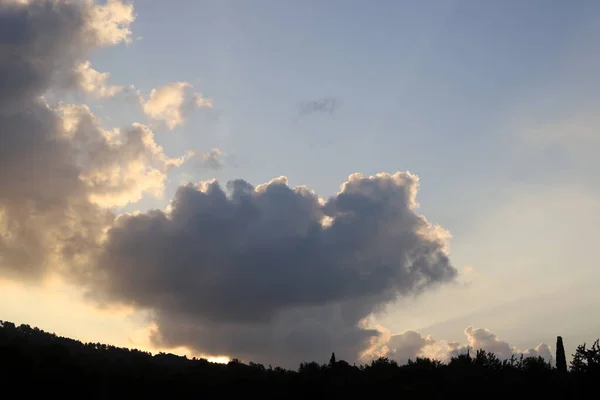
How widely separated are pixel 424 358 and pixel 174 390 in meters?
27.4

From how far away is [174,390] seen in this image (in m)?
66.6

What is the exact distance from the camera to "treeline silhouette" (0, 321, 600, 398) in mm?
53719

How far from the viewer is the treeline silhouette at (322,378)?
53.7 metres

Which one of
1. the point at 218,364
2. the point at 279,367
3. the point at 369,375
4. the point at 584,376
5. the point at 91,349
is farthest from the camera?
the point at 91,349

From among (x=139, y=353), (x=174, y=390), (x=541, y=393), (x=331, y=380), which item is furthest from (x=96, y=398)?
(x=139, y=353)

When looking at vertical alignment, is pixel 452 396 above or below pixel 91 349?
below

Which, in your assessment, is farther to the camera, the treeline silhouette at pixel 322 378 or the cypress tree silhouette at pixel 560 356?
the cypress tree silhouette at pixel 560 356

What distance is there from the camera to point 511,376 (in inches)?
2232

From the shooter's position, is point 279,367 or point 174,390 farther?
point 279,367

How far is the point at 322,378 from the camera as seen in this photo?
68.2 meters

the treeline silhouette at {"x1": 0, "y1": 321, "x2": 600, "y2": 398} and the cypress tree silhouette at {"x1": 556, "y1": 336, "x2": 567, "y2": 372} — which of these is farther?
the cypress tree silhouette at {"x1": 556, "y1": 336, "x2": 567, "y2": 372}

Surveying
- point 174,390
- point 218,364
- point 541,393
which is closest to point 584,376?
point 541,393

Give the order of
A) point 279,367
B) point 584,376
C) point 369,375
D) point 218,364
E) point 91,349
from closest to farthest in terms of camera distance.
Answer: point 584,376
point 369,375
point 279,367
point 218,364
point 91,349

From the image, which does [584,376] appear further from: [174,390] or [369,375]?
[174,390]
